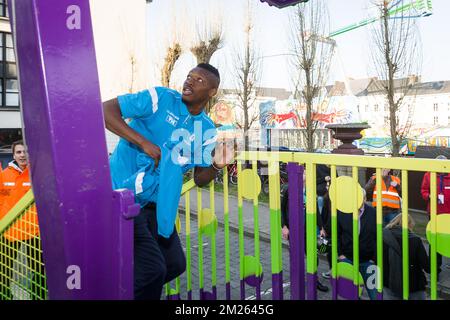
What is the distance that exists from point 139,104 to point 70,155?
100 centimetres

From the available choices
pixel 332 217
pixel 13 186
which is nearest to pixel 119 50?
pixel 13 186

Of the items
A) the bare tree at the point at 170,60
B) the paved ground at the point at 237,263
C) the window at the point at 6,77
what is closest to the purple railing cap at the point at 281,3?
the paved ground at the point at 237,263

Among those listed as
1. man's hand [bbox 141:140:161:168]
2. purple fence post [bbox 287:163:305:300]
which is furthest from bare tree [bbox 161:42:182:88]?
man's hand [bbox 141:140:161:168]

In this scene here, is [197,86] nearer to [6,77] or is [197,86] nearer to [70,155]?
[70,155]

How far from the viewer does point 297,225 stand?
7.47 feet

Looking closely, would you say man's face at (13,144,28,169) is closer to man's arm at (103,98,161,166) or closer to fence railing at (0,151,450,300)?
fence railing at (0,151,450,300)

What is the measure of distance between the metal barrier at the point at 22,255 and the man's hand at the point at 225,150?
111cm

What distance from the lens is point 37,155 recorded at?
1.15 meters

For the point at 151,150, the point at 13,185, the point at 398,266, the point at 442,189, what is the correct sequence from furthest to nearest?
the point at 442,189 < the point at 13,185 < the point at 398,266 < the point at 151,150

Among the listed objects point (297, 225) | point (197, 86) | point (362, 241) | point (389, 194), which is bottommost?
point (362, 241)

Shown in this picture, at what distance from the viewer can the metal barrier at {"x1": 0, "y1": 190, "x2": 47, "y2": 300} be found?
6.41 ft

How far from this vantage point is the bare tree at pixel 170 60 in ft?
67.8

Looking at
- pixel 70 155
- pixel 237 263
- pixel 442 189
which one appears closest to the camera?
pixel 70 155
